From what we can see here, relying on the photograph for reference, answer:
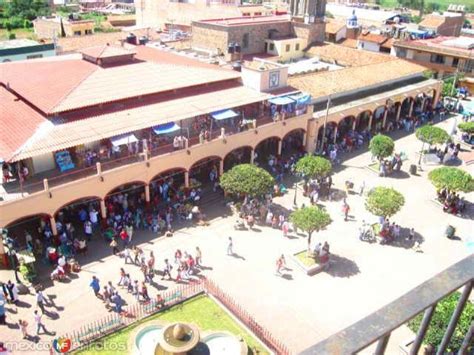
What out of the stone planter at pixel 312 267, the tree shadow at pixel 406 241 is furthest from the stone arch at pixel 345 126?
the stone planter at pixel 312 267

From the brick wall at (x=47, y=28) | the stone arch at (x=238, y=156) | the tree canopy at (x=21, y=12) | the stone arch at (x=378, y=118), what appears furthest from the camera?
the tree canopy at (x=21, y=12)

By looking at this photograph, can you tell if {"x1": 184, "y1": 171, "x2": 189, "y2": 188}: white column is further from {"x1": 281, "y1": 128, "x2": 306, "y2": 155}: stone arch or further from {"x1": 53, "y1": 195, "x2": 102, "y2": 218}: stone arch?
{"x1": 281, "y1": 128, "x2": 306, "y2": 155}: stone arch

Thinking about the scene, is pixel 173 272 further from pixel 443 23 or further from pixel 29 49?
pixel 443 23

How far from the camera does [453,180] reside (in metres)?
24.4

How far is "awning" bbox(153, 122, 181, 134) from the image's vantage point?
2403 centimetres

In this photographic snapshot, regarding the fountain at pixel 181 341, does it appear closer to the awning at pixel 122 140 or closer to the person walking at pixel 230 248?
the person walking at pixel 230 248

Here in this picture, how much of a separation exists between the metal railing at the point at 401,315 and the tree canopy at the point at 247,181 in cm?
2037

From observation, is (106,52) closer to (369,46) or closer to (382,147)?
(382,147)

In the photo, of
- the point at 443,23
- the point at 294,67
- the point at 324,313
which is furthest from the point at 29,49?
the point at 443,23

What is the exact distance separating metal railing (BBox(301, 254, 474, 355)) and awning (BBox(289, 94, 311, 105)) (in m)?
27.9

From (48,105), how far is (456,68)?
4169 cm

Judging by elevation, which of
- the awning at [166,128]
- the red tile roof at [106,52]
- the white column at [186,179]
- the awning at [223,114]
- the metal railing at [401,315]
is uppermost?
the metal railing at [401,315]

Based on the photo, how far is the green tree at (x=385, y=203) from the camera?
72.0 feet

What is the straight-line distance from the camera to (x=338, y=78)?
36.4 m
